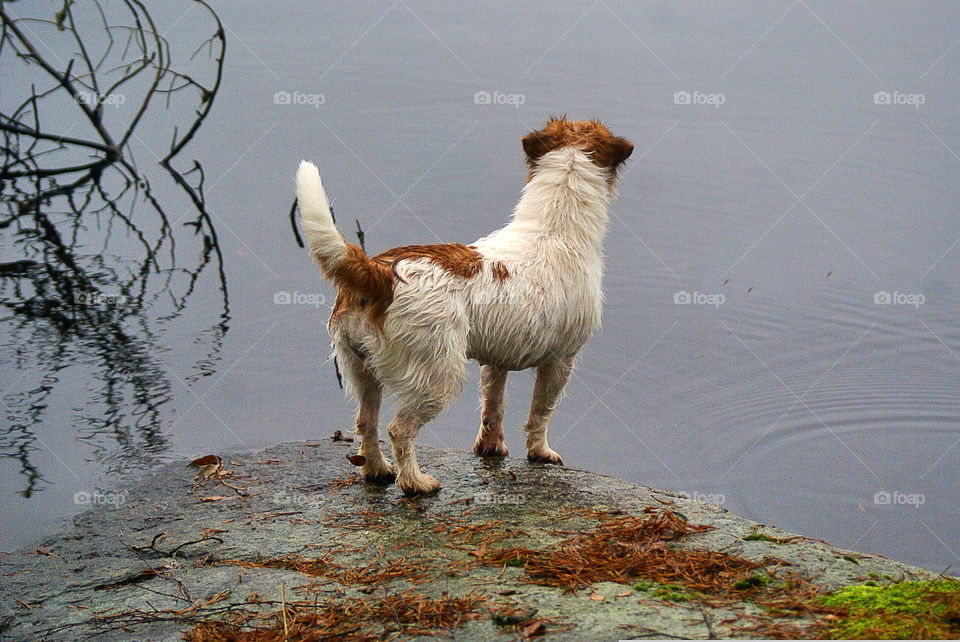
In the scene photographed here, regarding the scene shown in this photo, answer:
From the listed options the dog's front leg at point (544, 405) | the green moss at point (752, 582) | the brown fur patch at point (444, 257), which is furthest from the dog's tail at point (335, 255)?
the green moss at point (752, 582)

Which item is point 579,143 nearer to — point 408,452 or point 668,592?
point 408,452

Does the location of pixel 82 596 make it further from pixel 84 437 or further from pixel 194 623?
pixel 84 437

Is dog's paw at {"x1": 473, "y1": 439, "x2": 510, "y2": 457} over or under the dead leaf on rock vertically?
over

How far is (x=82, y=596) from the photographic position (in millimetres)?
4328

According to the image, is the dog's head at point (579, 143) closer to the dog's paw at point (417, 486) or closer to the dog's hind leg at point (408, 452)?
the dog's hind leg at point (408, 452)

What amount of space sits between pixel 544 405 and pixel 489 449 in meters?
0.46

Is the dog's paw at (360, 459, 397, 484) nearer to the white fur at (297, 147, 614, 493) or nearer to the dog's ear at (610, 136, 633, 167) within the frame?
the white fur at (297, 147, 614, 493)

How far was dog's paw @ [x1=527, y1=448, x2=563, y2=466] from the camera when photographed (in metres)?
6.24

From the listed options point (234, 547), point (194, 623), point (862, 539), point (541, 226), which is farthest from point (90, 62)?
point (862, 539)

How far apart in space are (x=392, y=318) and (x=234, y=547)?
1395 mm

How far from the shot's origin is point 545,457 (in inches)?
245
